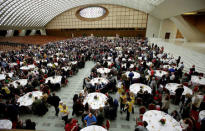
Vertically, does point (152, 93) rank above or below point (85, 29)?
below

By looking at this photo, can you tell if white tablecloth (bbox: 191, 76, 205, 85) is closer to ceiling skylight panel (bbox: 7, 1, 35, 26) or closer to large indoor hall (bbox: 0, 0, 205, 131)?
large indoor hall (bbox: 0, 0, 205, 131)

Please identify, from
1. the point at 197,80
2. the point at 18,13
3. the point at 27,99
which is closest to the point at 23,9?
the point at 18,13

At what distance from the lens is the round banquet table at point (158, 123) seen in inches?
171

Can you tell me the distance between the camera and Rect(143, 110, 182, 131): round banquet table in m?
4.34

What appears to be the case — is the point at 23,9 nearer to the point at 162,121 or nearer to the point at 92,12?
the point at 92,12

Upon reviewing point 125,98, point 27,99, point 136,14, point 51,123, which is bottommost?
point 51,123

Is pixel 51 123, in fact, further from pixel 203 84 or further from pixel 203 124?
pixel 203 84

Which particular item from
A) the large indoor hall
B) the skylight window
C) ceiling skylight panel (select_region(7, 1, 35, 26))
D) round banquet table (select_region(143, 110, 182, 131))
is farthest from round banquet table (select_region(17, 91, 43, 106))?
the skylight window

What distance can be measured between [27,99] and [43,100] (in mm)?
1005

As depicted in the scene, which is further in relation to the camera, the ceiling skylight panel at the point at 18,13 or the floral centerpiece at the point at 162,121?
the ceiling skylight panel at the point at 18,13

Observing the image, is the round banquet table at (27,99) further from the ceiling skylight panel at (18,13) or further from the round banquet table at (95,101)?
the ceiling skylight panel at (18,13)

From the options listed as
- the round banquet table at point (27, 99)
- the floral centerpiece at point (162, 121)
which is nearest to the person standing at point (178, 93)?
the floral centerpiece at point (162, 121)

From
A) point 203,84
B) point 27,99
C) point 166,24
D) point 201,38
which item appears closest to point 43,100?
point 27,99

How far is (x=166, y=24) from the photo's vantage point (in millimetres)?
28766
